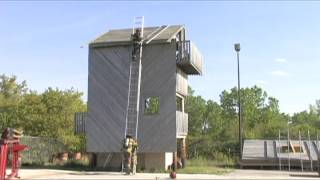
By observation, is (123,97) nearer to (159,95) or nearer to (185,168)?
(159,95)

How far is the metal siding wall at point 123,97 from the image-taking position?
29.1 metres

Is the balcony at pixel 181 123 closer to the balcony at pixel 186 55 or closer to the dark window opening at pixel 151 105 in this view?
the dark window opening at pixel 151 105

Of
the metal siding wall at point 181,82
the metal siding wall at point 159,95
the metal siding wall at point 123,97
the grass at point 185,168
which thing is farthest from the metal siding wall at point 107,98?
the metal siding wall at point 181,82

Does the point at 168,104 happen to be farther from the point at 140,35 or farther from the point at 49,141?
the point at 49,141

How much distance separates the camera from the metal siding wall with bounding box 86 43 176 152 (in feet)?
95.6

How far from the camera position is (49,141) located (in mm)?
36688

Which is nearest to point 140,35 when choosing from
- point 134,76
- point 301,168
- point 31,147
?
point 134,76

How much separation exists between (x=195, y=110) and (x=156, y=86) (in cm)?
6109

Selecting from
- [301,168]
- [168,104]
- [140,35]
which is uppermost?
[140,35]

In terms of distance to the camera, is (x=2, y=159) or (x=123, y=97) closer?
(x=2, y=159)

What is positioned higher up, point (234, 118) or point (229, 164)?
point (234, 118)

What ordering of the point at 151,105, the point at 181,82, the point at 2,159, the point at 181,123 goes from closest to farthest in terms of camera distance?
the point at 2,159
the point at 181,123
the point at 181,82
the point at 151,105

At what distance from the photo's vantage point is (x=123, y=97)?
29.7m

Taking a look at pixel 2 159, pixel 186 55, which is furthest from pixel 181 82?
pixel 2 159
